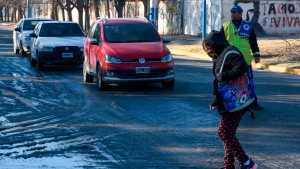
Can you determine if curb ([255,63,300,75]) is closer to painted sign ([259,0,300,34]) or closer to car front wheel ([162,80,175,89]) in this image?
car front wheel ([162,80,175,89])

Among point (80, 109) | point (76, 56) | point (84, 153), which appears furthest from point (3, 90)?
point (84, 153)

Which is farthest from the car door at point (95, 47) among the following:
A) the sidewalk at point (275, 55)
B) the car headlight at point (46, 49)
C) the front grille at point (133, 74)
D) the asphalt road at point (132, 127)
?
the sidewalk at point (275, 55)

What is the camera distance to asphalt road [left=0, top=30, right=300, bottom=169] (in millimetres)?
9000

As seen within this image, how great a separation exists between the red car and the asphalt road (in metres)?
0.37

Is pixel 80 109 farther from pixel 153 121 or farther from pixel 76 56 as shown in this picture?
pixel 76 56

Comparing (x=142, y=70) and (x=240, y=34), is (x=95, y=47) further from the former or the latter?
(x=240, y=34)

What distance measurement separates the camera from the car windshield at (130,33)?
1764 cm

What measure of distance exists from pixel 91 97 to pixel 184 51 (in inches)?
719

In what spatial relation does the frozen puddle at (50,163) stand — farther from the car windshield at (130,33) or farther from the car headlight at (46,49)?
the car headlight at (46,49)

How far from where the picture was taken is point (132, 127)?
11.6 metres

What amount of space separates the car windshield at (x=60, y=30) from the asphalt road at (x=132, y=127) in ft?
18.4

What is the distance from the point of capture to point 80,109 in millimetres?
13859

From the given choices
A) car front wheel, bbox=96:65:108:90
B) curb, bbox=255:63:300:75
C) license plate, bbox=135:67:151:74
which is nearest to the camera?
license plate, bbox=135:67:151:74

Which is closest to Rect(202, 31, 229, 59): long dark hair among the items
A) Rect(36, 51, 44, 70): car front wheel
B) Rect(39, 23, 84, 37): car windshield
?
Rect(36, 51, 44, 70): car front wheel
